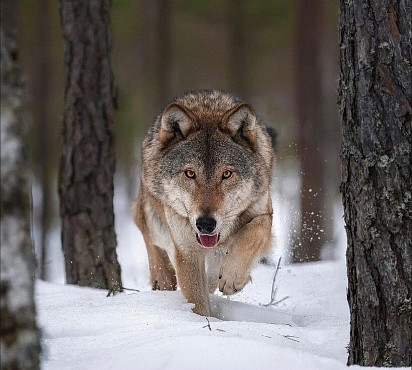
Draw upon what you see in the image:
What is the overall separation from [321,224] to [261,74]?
7522 millimetres

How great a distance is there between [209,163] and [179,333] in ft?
6.33

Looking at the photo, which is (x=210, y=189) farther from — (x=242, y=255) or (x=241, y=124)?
(x=241, y=124)

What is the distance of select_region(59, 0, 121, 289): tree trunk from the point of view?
7457 mm

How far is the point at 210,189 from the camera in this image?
5.09m

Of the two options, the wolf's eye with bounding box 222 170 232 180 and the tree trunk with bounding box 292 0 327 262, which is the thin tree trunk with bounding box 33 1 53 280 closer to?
the tree trunk with bounding box 292 0 327 262

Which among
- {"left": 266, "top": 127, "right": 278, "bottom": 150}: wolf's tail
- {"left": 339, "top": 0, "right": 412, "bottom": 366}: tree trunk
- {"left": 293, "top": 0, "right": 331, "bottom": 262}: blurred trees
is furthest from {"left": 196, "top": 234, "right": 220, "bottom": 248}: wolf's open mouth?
{"left": 293, "top": 0, "right": 331, "bottom": 262}: blurred trees

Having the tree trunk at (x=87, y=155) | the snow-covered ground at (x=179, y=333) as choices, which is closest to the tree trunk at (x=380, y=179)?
the snow-covered ground at (x=179, y=333)

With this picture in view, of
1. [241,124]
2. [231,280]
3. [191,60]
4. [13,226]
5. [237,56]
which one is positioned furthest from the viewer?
[191,60]

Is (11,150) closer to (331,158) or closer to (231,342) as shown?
(231,342)

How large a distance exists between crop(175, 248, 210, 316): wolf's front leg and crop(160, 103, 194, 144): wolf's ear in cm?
91

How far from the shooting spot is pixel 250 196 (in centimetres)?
543

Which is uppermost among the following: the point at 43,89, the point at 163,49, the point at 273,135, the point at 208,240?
the point at 163,49

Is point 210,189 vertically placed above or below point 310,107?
below

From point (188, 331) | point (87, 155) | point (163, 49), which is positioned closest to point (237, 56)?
point (163, 49)
